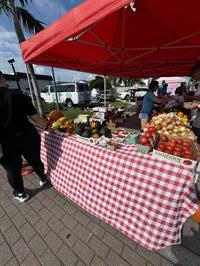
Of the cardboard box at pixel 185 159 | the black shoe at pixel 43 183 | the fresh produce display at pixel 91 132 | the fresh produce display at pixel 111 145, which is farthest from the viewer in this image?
the black shoe at pixel 43 183

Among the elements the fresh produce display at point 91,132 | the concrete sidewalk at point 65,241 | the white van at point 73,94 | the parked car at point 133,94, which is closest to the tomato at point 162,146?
the fresh produce display at point 91,132

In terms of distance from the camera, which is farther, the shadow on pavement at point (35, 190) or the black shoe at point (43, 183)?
the black shoe at point (43, 183)

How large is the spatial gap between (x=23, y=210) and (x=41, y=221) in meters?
0.42

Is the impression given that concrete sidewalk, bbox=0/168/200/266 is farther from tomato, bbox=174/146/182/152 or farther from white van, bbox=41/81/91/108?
white van, bbox=41/81/91/108

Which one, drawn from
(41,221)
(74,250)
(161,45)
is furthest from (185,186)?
(161,45)

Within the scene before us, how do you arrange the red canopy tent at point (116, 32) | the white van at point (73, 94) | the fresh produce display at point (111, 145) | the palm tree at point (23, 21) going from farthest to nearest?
the white van at point (73, 94) < the palm tree at point (23, 21) < the fresh produce display at point (111, 145) < the red canopy tent at point (116, 32)

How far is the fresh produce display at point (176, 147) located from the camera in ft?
6.05

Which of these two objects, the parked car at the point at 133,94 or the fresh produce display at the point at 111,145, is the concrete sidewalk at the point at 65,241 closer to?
the fresh produce display at the point at 111,145

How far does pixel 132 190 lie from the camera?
2029mm

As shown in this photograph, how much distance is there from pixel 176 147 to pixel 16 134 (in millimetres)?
2063

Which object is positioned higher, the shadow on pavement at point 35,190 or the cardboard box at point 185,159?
the cardboard box at point 185,159

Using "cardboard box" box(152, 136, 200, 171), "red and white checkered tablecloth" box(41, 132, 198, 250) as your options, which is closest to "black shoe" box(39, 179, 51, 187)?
"red and white checkered tablecloth" box(41, 132, 198, 250)

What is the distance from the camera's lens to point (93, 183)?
2.38m

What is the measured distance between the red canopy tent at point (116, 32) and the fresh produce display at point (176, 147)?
1.35m
